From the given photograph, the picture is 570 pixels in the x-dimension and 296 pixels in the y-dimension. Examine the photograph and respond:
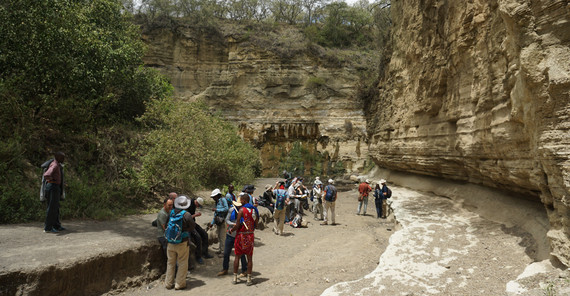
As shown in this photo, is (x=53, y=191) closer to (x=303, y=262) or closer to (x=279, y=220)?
(x=303, y=262)

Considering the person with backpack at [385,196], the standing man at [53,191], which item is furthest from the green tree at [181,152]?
the person with backpack at [385,196]

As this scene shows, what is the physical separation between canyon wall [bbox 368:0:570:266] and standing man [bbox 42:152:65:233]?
31.0ft

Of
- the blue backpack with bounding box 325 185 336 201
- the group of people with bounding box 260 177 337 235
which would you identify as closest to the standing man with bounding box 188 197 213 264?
the group of people with bounding box 260 177 337 235

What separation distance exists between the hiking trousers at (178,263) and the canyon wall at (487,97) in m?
6.36

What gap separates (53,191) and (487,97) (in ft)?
37.0

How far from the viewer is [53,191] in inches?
259

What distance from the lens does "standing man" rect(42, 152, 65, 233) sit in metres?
6.55

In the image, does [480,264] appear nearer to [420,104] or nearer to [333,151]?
[420,104]

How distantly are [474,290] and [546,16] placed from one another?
4777 millimetres

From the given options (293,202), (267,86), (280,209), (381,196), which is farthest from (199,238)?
(267,86)

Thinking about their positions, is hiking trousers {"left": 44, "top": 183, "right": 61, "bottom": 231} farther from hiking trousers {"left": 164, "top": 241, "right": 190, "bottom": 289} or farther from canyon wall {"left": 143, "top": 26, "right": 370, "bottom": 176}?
canyon wall {"left": 143, "top": 26, "right": 370, "bottom": 176}

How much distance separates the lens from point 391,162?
63.5ft

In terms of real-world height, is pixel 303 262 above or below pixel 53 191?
below

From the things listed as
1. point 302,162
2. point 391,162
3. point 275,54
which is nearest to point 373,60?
point 275,54
